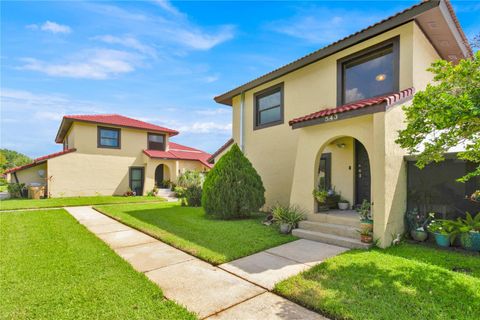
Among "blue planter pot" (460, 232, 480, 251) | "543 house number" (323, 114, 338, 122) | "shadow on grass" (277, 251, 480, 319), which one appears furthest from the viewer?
"543 house number" (323, 114, 338, 122)

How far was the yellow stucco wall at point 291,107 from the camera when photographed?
6719mm

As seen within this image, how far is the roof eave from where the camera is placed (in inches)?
239

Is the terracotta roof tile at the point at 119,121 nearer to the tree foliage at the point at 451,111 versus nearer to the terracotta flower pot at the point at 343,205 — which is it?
the terracotta flower pot at the point at 343,205

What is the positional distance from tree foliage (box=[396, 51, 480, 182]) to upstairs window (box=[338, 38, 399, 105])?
370 cm

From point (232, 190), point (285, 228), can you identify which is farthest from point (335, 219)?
point (232, 190)

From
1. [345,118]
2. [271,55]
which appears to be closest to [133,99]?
[271,55]

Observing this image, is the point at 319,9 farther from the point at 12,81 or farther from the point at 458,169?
the point at 12,81

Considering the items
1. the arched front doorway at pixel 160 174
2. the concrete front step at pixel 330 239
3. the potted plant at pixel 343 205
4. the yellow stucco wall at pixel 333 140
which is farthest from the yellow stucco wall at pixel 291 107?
the arched front doorway at pixel 160 174

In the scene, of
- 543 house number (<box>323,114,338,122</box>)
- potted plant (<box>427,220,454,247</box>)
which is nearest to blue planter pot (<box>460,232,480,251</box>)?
potted plant (<box>427,220,454,247</box>)

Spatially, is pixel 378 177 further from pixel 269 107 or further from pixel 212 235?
pixel 269 107

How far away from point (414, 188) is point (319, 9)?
714 centimetres

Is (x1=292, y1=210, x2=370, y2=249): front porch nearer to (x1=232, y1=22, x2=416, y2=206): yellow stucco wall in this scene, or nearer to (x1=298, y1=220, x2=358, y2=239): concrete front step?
(x1=298, y1=220, x2=358, y2=239): concrete front step

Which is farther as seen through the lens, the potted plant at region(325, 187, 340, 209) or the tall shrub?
the tall shrub

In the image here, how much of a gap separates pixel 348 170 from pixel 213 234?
198 inches
